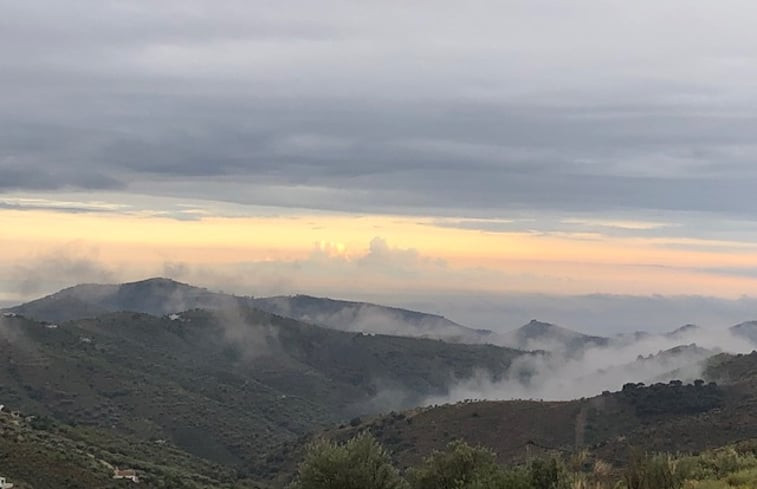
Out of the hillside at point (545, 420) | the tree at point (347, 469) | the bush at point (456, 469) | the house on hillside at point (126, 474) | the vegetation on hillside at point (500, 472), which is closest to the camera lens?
the vegetation on hillside at point (500, 472)

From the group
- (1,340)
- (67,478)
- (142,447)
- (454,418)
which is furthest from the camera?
(1,340)

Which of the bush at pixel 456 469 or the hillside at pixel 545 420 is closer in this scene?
the bush at pixel 456 469

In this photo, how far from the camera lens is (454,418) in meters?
108

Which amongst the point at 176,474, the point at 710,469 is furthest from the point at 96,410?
the point at 710,469

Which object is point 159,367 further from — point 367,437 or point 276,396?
point 367,437

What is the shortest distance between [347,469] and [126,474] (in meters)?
45.8

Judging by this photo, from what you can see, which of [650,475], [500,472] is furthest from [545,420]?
[650,475]

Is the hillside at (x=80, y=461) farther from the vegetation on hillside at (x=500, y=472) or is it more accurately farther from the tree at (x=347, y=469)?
the vegetation on hillside at (x=500, y=472)

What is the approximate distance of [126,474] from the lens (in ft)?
216

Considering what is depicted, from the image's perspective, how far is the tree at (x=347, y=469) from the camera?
25.5 m

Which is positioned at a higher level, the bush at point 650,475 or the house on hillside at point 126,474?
the bush at point 650,475

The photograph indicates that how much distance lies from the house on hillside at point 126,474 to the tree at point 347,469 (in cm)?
4147

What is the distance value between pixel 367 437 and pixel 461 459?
3911 millimetres

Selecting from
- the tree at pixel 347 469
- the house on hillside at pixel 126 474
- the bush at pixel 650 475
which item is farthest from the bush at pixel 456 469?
the house on hillside at pixel 126 474
